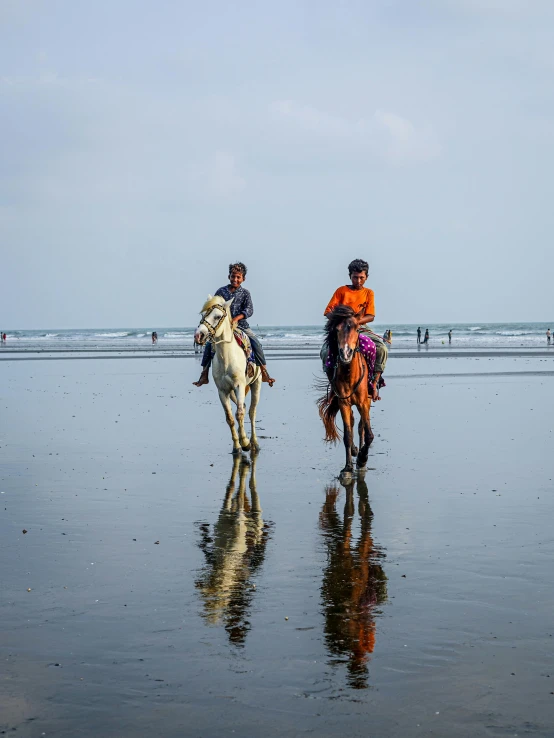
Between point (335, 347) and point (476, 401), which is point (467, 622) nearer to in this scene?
point (335, 347)

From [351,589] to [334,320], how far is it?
602 centimetres

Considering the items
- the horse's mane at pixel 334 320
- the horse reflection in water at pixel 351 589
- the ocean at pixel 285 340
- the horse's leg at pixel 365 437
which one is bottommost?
the horse reflection in water at pixel 351 589

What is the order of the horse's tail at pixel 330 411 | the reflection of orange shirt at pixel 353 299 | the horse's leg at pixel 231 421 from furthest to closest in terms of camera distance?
the horse's leg at pixel 231 421 → the reflection of orange shirt at pixel 353 299 → the horse's tail at pixel 330 411

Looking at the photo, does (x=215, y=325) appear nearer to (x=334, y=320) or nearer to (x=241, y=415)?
(x=241, y=415)

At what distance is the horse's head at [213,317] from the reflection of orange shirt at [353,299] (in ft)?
5.60

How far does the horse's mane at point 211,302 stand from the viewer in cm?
1362

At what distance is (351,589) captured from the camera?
6.43 metres

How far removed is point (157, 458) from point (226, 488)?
265cm

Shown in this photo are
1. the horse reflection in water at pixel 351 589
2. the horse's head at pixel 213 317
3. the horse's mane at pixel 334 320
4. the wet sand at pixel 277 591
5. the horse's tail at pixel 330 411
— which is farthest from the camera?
the horse's head at pixel 213 317

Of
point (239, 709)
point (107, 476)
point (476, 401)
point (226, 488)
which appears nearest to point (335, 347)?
point (226, 488)

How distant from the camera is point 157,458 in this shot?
43.8 feet

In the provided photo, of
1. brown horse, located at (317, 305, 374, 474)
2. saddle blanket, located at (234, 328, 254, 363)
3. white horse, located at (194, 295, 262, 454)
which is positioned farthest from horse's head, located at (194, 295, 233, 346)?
brown horse, located at (317, 305, 374, 474)

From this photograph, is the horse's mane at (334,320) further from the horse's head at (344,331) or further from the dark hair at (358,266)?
the dark hair at (358,266)

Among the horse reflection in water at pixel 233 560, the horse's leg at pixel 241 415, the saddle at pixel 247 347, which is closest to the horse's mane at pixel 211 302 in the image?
the saddle at pixel 247 347
